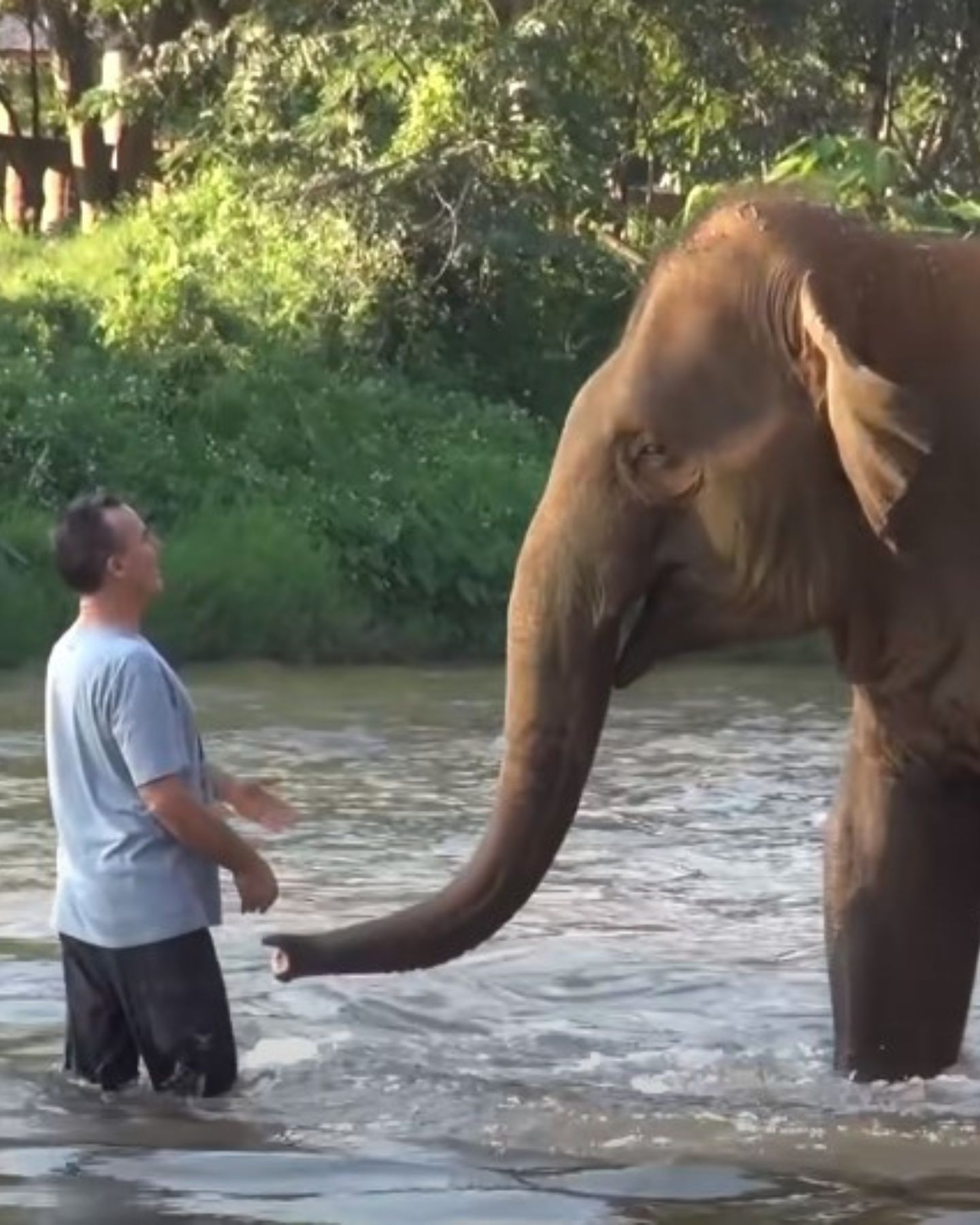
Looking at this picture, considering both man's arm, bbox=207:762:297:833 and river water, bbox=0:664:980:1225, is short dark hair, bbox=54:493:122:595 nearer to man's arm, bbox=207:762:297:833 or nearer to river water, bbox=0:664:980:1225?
man's arm, bbox=207:762:297:833

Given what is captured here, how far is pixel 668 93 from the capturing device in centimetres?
2648

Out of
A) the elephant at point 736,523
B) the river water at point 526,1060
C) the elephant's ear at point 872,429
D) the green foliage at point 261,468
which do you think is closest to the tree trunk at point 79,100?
the green foliage at point 261,468

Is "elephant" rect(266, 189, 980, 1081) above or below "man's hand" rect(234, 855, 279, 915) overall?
above

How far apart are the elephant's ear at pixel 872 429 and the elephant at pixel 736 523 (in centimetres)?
1

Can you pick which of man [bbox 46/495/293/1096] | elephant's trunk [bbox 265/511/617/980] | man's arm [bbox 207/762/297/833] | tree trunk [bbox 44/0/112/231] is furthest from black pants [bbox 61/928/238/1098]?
tree trunk [bbox 44/0/112/231]

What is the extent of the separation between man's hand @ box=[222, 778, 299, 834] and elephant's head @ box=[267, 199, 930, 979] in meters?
0.42

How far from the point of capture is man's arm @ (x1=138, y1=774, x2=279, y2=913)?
7.26 m

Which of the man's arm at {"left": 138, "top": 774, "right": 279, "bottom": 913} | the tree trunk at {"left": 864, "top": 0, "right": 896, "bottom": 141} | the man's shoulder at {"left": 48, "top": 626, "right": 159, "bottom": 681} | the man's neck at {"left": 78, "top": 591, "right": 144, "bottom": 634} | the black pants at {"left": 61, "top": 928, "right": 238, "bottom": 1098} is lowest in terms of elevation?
the black pants at {"left": 61, "top": 928, "right": 238, "bottom": 1098}

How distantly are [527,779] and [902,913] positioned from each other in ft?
3.21

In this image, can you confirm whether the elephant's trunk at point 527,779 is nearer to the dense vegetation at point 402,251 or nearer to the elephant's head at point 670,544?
the elephant's head at point 670,544

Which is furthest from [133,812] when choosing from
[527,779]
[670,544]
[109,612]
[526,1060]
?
[526,1060]

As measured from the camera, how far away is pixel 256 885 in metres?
7.34

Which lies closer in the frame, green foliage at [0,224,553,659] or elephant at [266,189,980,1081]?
elephant at [266,189,980,1081]

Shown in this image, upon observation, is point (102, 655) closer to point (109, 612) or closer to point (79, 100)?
point (109, 612)
